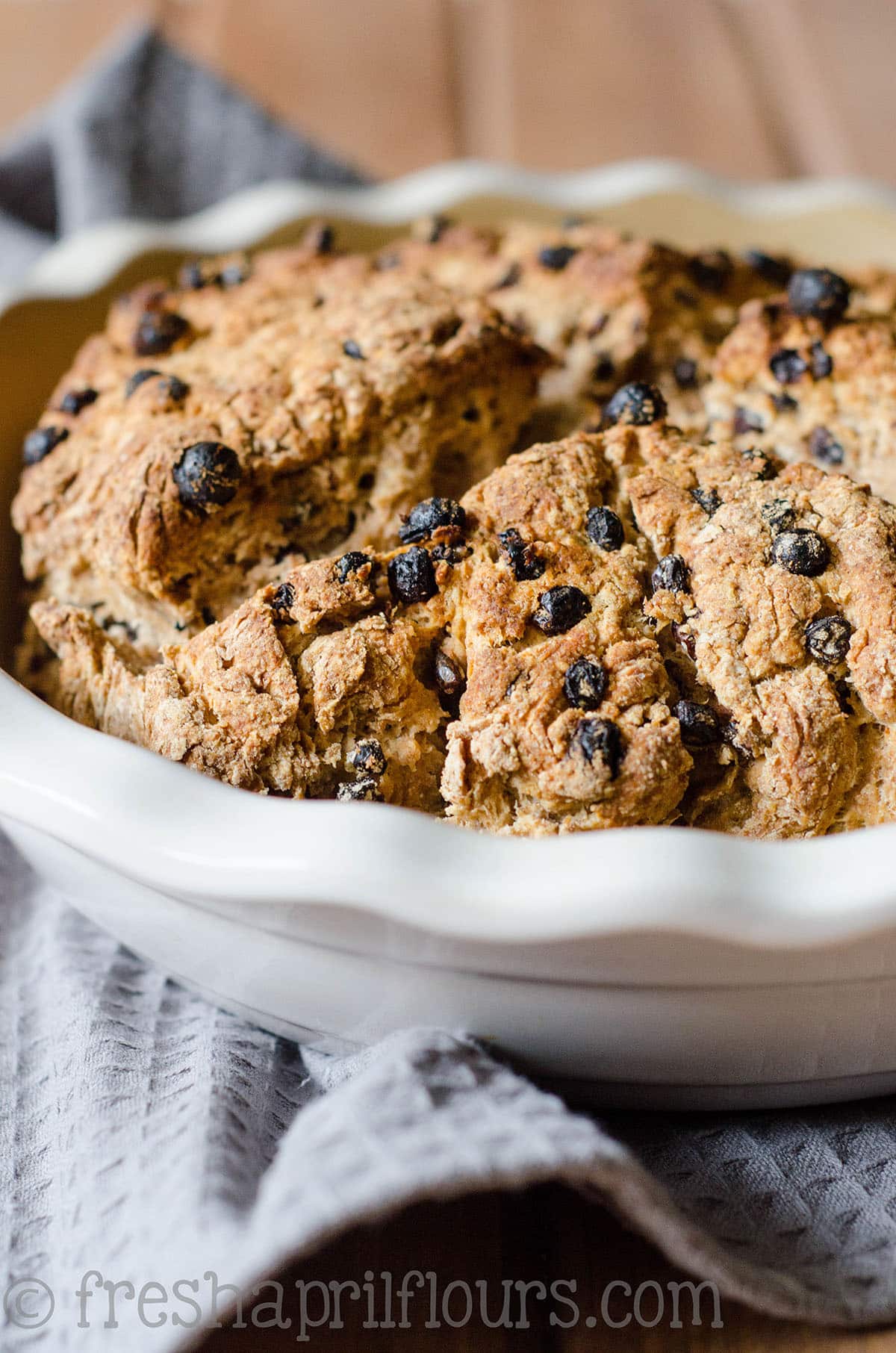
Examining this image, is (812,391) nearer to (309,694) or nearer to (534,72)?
(309,694)

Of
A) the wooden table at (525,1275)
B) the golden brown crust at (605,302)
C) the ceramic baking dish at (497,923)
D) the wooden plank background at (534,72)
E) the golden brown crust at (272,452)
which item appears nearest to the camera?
the ceramic baking dish at (497,923)

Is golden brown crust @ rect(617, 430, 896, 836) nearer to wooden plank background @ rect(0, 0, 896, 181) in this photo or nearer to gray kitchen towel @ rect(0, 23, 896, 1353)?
gray kitchen towel @ rect(0, 23, 896, 1353)

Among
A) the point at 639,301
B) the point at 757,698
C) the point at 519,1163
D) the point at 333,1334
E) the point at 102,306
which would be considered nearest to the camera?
the point at 519,1163

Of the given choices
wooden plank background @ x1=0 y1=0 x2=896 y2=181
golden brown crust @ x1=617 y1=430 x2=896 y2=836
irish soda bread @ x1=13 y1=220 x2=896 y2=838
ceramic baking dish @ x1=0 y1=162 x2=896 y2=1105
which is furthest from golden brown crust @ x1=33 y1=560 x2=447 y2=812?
wooden plank background @ x1=0 y1=0 x2=896 y2=181

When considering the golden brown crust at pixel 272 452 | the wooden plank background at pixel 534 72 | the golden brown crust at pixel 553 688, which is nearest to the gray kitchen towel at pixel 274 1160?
the golden brown crust at pixel 553 688

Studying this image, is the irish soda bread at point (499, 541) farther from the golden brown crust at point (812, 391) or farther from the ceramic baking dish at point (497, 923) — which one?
the ceramic baking dish at point (497, 923)

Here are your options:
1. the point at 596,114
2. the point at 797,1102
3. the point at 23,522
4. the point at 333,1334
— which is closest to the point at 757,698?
the point at 797,1102

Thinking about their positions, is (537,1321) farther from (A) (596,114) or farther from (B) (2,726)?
(A) (596,114)
